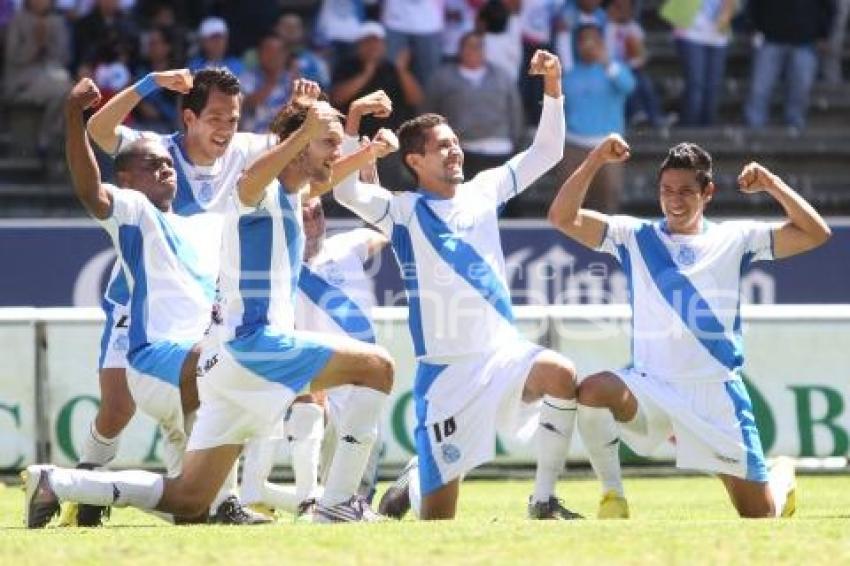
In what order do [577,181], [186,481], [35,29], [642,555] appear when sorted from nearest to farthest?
[642,555]
[186,481]
[577,181]
[35,29]

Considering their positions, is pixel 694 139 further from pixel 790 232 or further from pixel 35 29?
pixel 790 232

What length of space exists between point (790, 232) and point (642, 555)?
2950mm

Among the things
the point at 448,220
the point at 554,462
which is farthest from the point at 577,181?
the point at 554,462

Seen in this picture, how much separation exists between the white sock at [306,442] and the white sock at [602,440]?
1.54 m

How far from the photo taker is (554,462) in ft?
36.2

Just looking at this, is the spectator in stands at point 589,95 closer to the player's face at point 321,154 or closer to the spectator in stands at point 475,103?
the spectator in stands at point 475,103

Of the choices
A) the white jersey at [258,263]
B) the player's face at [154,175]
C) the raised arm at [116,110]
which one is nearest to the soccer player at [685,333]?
the white jersey at [258,263]

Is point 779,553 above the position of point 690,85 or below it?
below

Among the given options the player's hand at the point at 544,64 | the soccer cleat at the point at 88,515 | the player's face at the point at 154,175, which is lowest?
the soccer cleat at the point at 88,515

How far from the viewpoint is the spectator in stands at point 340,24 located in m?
20.0

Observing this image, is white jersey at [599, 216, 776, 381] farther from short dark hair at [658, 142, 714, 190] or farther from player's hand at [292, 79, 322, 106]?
player's hand at [292, 79, 322, 106]

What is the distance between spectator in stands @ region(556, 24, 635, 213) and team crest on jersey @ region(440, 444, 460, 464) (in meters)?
8.03

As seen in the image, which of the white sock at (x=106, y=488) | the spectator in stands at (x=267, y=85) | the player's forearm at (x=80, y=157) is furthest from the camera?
the spectator in stands at (x=267, y=85)

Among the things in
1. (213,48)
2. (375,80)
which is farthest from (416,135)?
(213,48)
